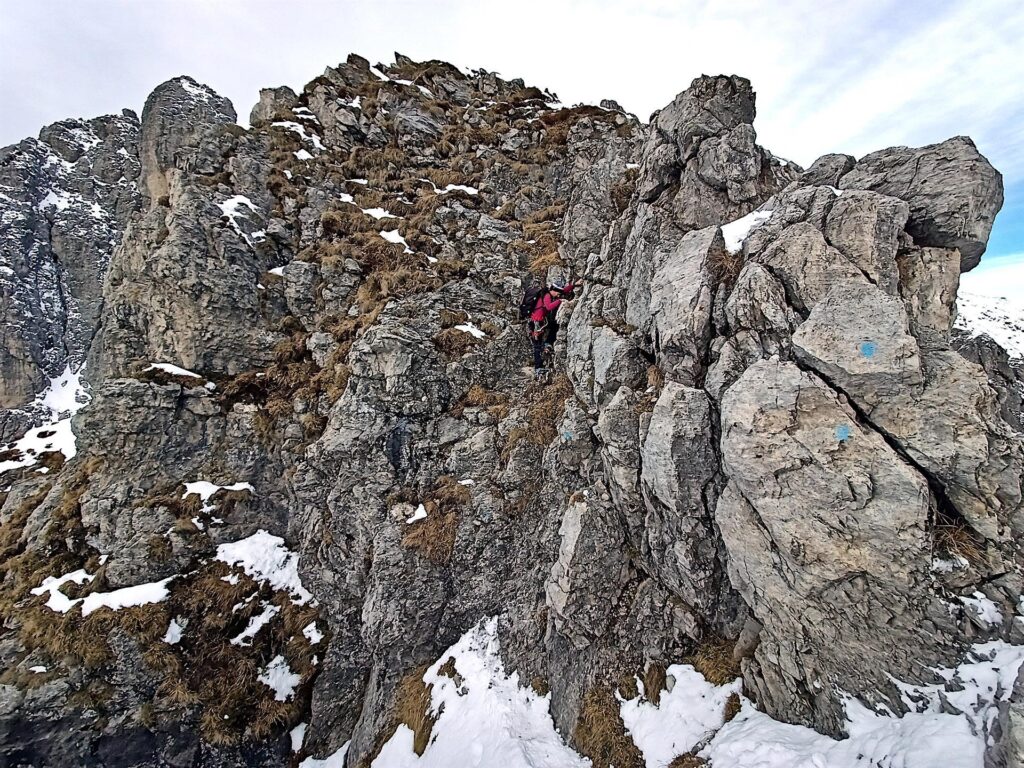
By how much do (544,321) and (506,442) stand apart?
5.04m

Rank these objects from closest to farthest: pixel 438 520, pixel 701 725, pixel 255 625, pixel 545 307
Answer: pixel 701 725 → pixel 438 520 → pixel 255 625 → pixel 545 307

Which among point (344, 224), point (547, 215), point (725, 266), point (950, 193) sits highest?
point (344, 224)

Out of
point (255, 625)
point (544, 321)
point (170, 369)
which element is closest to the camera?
point (255, 625)

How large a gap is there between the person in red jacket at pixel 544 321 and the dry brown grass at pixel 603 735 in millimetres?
10297

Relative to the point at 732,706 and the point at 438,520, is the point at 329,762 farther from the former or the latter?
the point at 732,706

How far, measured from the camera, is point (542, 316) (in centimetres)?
1552

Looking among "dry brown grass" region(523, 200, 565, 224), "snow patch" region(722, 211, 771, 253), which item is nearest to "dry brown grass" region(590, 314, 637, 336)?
"snow patch" region(722, 211, 771, 253)

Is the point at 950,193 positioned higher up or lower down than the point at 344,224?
lower down

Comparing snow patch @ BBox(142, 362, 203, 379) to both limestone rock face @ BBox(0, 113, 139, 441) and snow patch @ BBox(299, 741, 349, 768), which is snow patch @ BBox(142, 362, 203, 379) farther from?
limestone rock face @ BBox(0, 113, 139, 441)

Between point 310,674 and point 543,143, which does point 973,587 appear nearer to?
point 310,674

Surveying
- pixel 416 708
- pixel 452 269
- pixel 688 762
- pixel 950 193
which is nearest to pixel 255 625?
pixel 416 708

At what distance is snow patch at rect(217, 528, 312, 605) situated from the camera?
49.2 feet

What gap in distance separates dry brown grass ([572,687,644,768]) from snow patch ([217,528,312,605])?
10.7 meters

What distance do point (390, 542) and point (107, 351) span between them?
16331 millimetres
